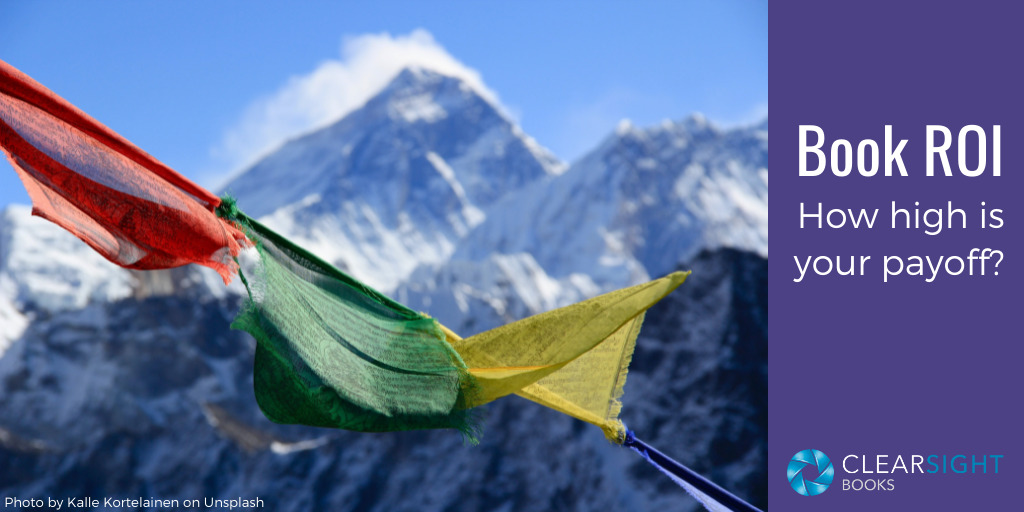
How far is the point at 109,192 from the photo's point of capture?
6.99m

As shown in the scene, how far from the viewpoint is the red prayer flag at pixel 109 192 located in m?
6.71

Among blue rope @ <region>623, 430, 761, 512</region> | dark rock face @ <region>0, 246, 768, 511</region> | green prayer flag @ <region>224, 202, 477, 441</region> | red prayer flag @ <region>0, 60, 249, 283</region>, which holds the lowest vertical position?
blue rope @ <region>623, 430, 761, 512</region>

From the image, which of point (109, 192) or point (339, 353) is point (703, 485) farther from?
point (109, 192)

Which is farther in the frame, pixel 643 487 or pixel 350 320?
pixel 643 487

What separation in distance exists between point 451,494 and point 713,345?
81.1ft

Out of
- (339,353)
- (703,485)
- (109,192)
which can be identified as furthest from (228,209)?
(703,485)

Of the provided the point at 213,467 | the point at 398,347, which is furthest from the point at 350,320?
the point at 213,467

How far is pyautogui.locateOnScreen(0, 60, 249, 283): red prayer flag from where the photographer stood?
22.0ft

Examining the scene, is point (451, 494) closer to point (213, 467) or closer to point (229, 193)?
point (213, 467)

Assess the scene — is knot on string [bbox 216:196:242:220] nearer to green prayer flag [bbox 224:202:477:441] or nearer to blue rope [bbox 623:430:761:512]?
green prayer flag [bbox 224:202:477:441]

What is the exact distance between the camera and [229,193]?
7.41 m

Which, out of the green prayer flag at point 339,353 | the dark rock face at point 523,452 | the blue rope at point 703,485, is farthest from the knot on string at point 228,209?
the dark rock face at point 523,452

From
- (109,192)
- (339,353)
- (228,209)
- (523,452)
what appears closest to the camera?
(109,192)

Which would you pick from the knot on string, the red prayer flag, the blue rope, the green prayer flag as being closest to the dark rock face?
the blue rope
